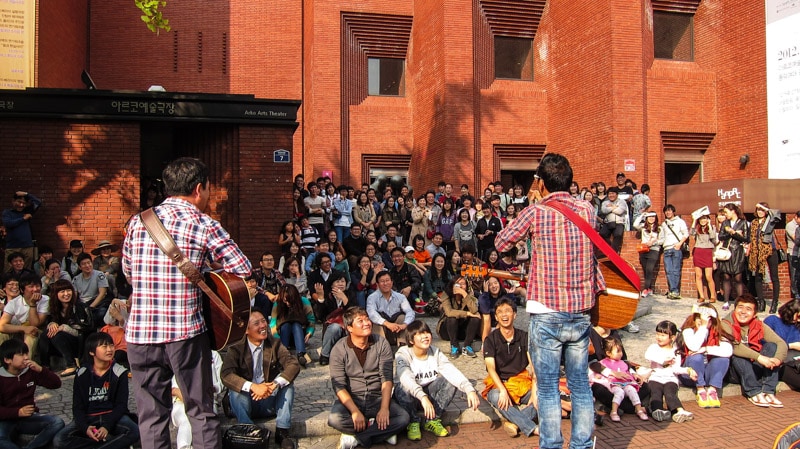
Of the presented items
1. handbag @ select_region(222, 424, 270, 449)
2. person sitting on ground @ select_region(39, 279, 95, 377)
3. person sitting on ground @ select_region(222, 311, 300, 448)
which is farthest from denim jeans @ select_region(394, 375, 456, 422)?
person sitting on ground @ select_region(39, 279, 95, 377)

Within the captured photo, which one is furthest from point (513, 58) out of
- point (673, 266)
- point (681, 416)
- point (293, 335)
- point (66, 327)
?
point (66, 327)

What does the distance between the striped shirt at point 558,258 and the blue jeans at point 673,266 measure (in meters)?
9.64

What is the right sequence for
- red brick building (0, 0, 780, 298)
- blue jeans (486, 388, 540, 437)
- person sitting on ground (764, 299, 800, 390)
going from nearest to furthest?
blue jeans (486, 388, 540, 437)
person sitting on ground (764, 299, 800, 390)
red brick building (0, 0, 780, 298)

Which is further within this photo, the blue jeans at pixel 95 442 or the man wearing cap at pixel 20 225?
the man wearing cap at pixel 20 225

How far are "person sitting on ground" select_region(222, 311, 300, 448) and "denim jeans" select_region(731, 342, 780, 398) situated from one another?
4905 millimetres

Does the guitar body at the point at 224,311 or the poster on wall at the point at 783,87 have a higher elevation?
the poster on wall at the point at 783,87

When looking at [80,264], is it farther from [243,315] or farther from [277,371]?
[243,315]

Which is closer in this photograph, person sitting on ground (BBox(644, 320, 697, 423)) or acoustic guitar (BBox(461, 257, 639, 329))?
acoustic guitar (BBox(461, 257, 639, 329))

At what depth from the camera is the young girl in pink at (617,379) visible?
6.02m

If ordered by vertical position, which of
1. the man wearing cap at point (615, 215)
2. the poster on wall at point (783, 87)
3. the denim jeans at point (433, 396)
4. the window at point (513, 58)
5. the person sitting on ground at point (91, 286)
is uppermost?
the window at point (513, 58)

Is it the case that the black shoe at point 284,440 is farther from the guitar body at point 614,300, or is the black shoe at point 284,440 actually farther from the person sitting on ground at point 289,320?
the guitar body at point 614,300

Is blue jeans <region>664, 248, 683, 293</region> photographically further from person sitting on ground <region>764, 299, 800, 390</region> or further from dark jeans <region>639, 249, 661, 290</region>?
person sitting on ground <region>764, 299, 800, 390</region>

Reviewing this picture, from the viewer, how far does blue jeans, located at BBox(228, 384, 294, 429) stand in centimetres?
544

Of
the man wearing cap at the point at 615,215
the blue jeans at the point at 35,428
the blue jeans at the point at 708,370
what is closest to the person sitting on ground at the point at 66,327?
the blue jeans at the point at 35,428
